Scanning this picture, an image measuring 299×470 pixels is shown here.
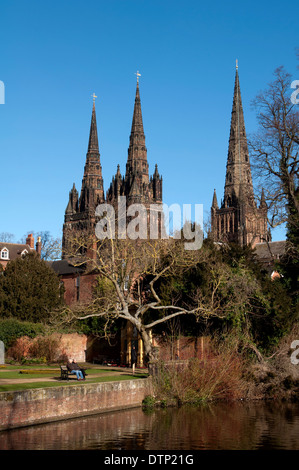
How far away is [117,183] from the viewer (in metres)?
127

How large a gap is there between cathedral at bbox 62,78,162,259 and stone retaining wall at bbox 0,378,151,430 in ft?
318

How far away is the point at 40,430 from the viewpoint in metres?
19.1

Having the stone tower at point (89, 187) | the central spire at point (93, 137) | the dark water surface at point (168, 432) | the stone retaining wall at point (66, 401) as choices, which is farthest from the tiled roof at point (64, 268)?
the central spire at point (93, 137)

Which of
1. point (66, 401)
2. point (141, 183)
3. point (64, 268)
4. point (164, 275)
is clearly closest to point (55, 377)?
point (66, 401)

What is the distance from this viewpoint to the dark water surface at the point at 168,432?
17.3 meters

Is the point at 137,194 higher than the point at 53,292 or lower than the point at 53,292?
higher

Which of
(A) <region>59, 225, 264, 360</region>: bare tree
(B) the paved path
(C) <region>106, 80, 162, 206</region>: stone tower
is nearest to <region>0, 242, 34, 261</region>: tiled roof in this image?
(A) <region>59, 225, 264, 360</region>: bare tree

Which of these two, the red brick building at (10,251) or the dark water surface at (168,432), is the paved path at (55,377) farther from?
the red brick building at (10,251)

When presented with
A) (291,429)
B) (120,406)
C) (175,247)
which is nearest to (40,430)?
(120,406)

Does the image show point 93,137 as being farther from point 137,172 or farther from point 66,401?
point 66,401

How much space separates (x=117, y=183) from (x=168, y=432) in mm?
109772

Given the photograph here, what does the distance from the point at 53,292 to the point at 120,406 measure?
2057 cm

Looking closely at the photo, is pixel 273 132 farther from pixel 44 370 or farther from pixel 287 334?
pixel 44 370

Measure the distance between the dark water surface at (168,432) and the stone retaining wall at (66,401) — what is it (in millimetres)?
376
